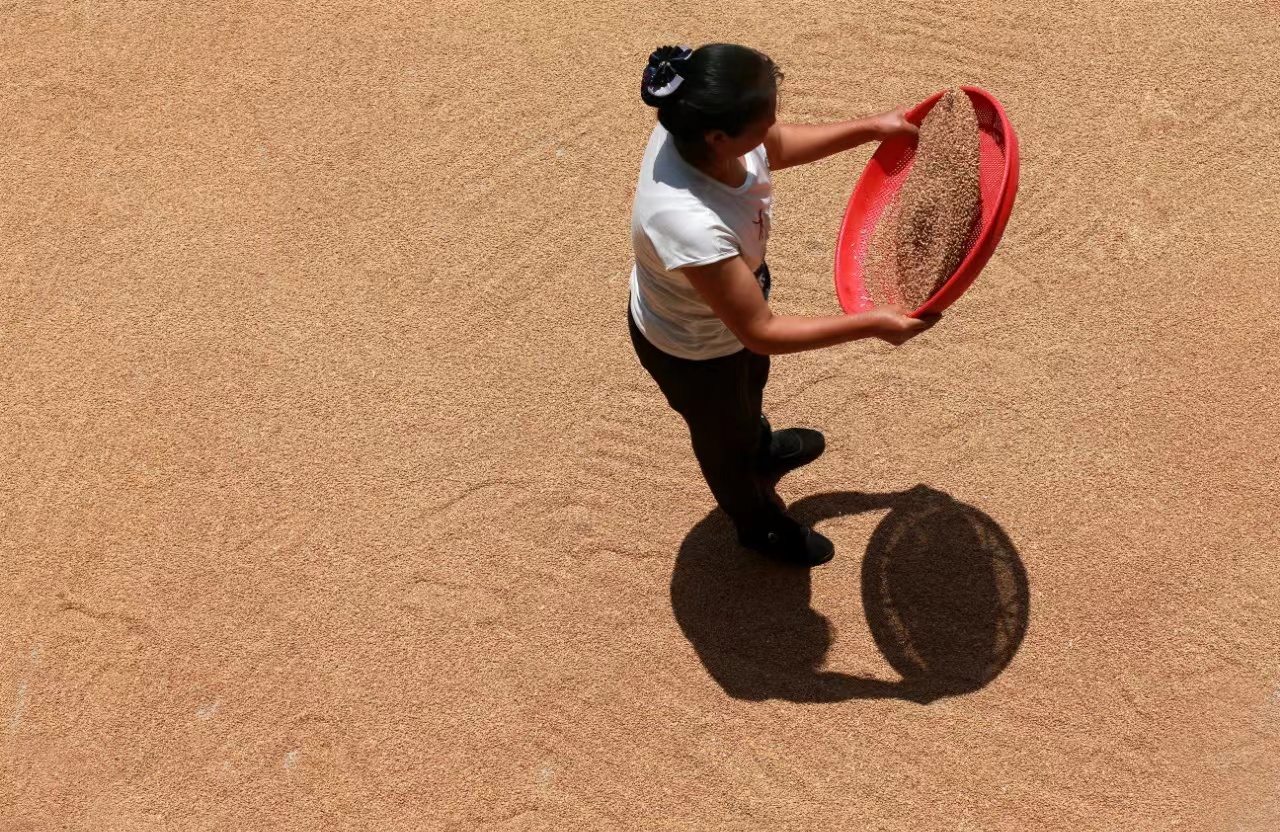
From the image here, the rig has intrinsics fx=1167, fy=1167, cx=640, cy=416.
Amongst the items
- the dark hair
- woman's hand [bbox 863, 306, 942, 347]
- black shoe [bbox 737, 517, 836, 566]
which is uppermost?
the dark hair

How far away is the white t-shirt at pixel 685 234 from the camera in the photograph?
271 centimetres

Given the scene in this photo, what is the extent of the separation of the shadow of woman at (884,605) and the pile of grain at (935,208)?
3.18ft

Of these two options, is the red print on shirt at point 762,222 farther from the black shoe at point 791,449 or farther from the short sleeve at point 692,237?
the black shoe at point 791,449

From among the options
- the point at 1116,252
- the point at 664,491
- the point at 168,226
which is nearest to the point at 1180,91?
the point at 1116,252

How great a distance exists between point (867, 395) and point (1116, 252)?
1130mm

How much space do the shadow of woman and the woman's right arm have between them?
1.22 m

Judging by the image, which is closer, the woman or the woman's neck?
the woman

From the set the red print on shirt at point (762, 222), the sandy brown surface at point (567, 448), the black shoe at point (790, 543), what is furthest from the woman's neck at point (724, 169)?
the sandy brown surface at point (567, 448)

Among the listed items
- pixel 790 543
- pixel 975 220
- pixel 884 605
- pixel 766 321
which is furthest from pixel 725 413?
pixel 884 605

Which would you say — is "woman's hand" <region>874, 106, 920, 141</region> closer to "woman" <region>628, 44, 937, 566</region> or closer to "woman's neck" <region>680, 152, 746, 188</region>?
"woman" <region>628, 44, 937, 566</region>

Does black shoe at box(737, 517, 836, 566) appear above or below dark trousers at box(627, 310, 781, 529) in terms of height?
below

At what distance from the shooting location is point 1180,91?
4770 millimetres

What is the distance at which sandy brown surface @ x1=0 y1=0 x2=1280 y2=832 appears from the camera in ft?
12.0

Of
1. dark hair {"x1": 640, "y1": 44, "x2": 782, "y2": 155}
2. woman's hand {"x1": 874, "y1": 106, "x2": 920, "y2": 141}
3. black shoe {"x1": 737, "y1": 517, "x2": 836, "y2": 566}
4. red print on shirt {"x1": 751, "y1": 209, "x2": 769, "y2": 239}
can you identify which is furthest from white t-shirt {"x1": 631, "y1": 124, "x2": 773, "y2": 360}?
black shoe {"x1": 737, "y1": 517, "x2": 836, "y2": 566}
